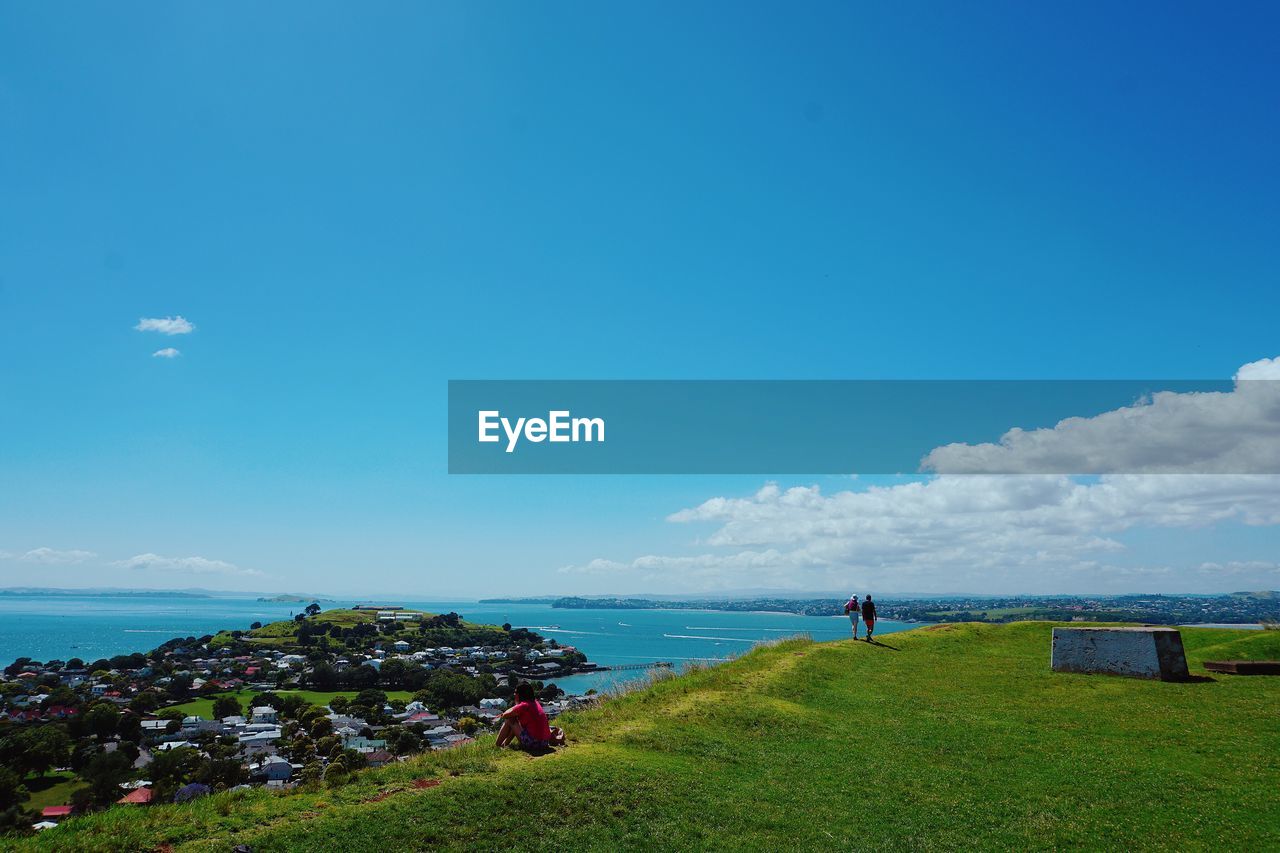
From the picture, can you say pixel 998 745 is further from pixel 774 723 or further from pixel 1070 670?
pixel 1070 670

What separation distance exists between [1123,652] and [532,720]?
18.3 meters

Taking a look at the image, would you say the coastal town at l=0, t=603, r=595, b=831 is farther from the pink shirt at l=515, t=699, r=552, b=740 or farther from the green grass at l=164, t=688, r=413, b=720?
the pink shirt at l=515, t=699, r=552, b=740

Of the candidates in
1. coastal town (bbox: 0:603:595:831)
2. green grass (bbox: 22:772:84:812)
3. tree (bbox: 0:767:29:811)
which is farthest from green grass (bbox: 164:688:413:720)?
tree (bbox: 0:767:29:811)

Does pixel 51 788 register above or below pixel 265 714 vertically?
above

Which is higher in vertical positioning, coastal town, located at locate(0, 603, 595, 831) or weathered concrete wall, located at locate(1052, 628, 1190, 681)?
weathered concrete wall, located at locate(1052, 628, 1190, 681)

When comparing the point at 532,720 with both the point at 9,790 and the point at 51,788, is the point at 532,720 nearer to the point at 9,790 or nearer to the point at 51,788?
the point at 9,790

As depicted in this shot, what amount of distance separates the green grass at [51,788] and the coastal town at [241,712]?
0.11 meters

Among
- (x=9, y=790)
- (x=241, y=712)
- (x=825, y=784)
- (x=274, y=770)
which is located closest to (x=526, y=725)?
(x=825, y=784)

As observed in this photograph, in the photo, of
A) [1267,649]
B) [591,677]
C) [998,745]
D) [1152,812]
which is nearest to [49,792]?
[998,745]

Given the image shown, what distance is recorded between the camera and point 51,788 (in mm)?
31328

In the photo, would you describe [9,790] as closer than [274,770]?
Yes

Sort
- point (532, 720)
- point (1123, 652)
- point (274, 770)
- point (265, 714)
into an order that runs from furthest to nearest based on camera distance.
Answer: point (265, 714) < point (274, 770) < point (1123, 652) < point (532, 720)

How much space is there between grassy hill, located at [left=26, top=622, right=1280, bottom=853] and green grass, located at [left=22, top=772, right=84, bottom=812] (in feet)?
90.3

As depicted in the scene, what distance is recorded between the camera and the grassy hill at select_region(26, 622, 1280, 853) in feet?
30.0
